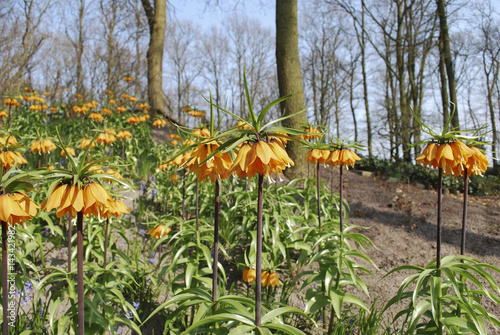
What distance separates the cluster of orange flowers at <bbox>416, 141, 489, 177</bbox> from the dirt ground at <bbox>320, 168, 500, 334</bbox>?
5.58 ft

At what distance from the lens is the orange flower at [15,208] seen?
128 cm

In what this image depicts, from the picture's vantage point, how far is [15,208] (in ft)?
4.35

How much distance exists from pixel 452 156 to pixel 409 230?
321cm

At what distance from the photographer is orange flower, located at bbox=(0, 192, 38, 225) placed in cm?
128

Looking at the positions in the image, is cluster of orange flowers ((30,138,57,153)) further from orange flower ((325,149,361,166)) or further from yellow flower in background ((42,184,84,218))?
orange flower ((325,149,361,166))

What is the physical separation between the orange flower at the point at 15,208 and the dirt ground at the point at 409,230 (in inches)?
111

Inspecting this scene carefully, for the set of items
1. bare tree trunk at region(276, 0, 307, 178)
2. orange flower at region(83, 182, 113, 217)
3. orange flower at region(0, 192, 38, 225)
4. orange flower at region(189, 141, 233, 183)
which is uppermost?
bare tree trunk at region(276, 0, 307, 178)

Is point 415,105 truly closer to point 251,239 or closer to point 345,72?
point 345,72

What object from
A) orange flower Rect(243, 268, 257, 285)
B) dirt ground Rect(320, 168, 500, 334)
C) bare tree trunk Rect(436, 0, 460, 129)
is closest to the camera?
orange flower Rect(243, 268, 257, 285)

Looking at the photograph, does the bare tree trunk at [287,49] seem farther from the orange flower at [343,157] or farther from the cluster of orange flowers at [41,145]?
the cluster of orange flowers at [41,145]

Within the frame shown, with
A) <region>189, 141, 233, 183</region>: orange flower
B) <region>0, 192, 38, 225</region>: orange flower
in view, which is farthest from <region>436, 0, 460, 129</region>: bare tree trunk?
<region>0, 192, 38, 225</region>: orange flower

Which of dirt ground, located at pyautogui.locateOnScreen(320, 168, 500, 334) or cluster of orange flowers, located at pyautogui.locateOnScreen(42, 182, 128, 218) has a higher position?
cluster of orange flowers, located at pyautogui.locateOnScreen(42, 182, 128, 218)

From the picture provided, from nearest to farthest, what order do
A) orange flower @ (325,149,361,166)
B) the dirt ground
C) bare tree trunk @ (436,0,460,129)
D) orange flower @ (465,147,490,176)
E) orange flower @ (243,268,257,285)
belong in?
orange flower @ (465,147,490,176), orange flower @ (325,149,361,166), orange flower @ (243,268,257,285), the dirt ground, bare tree trunk @ (436,0,460,129)

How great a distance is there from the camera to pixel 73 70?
1589cm
